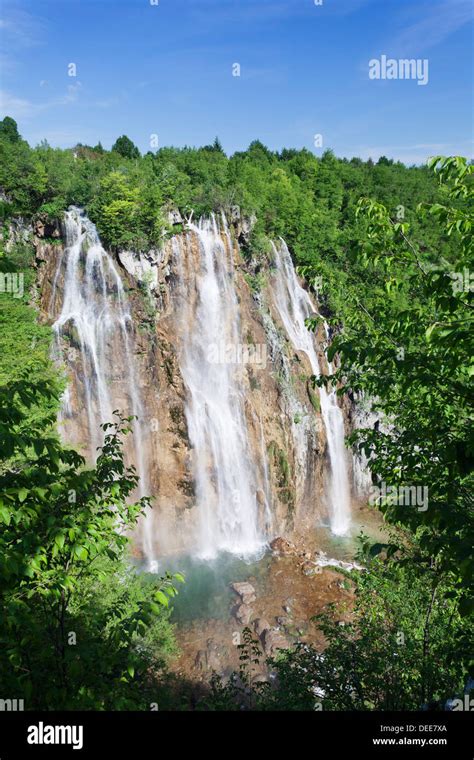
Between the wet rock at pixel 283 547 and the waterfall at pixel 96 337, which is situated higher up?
the waterfall at pixel 96 337

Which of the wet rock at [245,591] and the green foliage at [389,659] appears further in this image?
the wet rock at [245,591]

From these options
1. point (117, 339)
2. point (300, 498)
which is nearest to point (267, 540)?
point (300, 498)

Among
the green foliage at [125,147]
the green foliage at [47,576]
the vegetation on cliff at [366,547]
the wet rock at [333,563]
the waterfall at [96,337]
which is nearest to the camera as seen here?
the green foliage at [47,576]

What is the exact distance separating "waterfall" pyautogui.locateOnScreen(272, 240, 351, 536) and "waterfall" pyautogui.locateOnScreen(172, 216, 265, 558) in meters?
4.46

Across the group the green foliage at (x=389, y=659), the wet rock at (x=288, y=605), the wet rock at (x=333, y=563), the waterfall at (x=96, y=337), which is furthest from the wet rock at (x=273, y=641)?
the green foliage at (x=389, y=659)

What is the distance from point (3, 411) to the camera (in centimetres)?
479

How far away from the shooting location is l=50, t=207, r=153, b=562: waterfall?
22000mm

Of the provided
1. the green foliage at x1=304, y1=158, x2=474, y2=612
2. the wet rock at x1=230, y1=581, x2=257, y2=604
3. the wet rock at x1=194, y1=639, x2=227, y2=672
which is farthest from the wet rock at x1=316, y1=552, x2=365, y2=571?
the green foliage at x1=304, y1=158, x2=474, y2=612

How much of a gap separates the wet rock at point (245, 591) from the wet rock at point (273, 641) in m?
1.73

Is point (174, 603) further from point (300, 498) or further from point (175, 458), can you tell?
point (300, 498)

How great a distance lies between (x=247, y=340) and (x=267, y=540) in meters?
10.9

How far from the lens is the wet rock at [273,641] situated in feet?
53.0

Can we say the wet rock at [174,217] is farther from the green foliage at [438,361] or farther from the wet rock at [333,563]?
the green foliage at [438,361]

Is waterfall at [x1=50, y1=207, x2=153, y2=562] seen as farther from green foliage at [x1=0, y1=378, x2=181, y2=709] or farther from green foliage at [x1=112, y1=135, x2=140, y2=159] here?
green foliage at [x1=112, y1=135, x2=140, y2=159]
